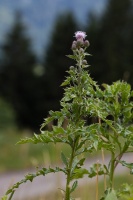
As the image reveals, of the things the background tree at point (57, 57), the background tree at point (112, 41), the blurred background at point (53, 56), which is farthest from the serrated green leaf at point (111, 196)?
the background tree at point (57, 57)

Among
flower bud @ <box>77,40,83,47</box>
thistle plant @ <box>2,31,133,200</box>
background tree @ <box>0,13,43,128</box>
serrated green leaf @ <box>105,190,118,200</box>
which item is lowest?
serrated green leaf @ <box>105,190,118,200</box>

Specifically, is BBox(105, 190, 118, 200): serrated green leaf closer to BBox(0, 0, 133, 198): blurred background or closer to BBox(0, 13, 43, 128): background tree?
BBox(0, 0, 133, 198): blurred background

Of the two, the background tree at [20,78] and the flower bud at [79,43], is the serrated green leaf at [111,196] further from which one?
the background tree at [20,78]

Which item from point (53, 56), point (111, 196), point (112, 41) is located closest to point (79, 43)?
point (111, 196)

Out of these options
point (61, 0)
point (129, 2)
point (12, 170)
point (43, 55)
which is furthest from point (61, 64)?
point (61, 0)

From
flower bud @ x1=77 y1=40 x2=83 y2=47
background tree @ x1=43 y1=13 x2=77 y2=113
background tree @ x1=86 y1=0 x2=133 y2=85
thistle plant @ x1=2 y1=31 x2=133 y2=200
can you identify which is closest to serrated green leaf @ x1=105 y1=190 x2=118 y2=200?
thistle plant @ x1=2 y1=31 x2=133 y2=200

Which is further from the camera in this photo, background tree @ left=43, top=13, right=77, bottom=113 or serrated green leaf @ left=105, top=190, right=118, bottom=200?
background tree @ left=43, top=13, right=77, bottom=113

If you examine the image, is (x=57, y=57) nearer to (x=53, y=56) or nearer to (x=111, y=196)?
(x=53, y=56)
